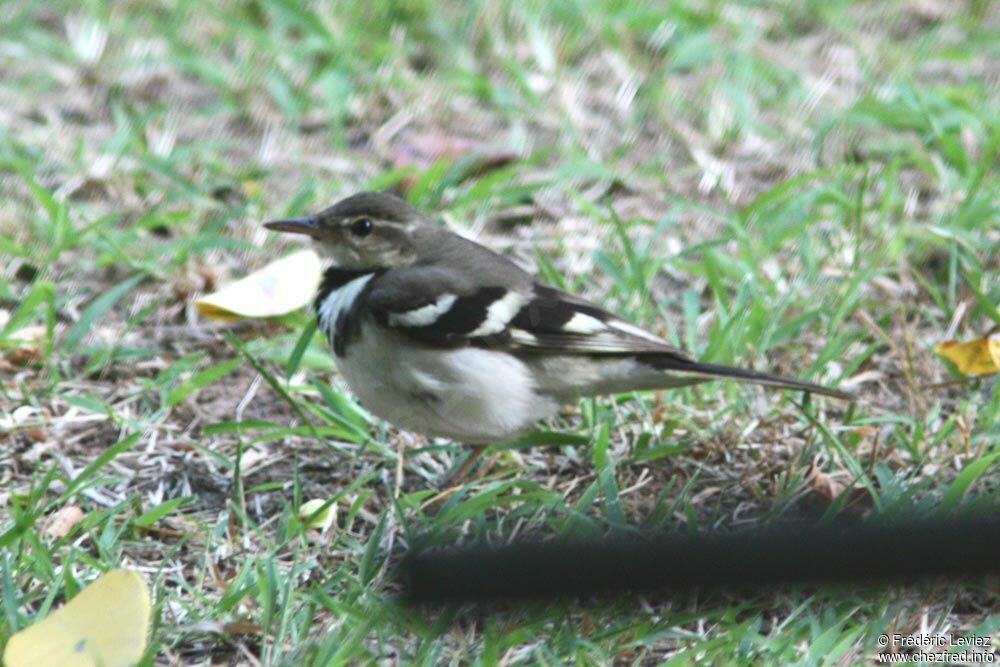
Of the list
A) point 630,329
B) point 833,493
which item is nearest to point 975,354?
point 833,493

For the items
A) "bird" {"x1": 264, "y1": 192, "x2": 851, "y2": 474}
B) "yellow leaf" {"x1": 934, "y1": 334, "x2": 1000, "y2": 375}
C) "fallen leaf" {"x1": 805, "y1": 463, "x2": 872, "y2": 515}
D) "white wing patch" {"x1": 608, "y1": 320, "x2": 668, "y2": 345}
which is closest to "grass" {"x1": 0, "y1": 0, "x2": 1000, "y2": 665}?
"fallen leaf" {"x1": 805, "y1": 463, "x2": 872, "y2": 515}

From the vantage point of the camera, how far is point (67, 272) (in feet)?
18.8

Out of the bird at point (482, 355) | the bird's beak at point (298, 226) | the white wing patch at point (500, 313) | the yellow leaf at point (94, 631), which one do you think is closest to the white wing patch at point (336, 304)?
the bird at point (482, 355)

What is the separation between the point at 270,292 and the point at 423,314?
1091 millimetres

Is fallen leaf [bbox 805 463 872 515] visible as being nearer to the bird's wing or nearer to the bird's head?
the bird's wing

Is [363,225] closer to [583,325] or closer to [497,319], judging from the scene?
[497,319]

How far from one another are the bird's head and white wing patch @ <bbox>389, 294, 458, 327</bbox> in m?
0.40

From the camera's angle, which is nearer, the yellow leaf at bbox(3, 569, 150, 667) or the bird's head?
the yellow leaf at bbox(3, 569, 150, 667)

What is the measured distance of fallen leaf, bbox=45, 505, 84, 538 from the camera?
409 centimetres

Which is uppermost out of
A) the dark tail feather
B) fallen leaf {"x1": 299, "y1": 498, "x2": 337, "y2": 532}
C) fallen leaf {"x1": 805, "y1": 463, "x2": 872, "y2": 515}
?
the dark tail feather

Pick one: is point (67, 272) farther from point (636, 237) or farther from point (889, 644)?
point (889, 644)

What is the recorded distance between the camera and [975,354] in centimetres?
496

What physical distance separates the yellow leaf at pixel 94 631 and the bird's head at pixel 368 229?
1.79m

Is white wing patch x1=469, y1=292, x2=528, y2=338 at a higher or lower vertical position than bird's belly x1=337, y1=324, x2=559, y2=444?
higher
